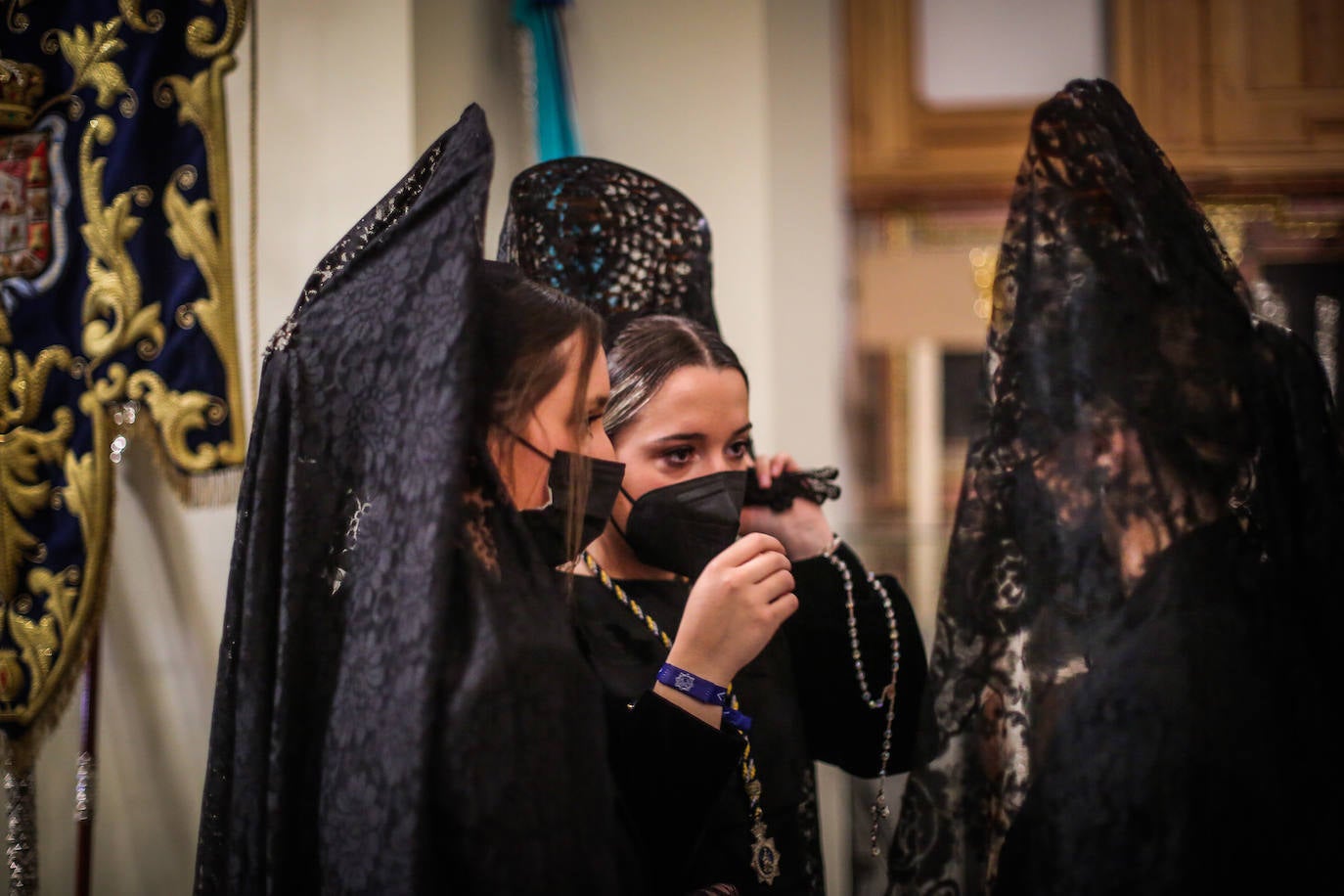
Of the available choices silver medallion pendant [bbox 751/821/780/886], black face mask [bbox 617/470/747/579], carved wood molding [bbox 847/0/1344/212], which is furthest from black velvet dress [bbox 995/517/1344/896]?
carved wood molding [bbox 847/0/1344/212]

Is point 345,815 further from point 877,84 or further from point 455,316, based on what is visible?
point 877,84

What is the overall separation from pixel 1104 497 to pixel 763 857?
0.58m

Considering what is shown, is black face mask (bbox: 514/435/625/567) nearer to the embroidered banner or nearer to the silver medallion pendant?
the silver medallion pendant

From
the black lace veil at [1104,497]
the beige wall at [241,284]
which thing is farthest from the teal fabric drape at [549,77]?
the black lace veil at [1104,497]

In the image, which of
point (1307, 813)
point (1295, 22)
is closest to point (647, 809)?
point (1307, 813)

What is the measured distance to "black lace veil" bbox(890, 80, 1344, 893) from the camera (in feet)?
3.46

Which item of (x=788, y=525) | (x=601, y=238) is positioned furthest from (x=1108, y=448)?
(x=601, y=238)

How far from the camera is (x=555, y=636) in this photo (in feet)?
3.23

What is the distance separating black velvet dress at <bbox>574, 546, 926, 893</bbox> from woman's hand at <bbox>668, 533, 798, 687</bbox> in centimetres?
6

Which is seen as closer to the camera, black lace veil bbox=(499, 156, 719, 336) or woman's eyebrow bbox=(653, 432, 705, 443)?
woman's eyebrow bbox=(653, 432, 705, 443)

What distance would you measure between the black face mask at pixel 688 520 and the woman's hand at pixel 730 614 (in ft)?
0.43

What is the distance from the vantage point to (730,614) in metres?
1.10

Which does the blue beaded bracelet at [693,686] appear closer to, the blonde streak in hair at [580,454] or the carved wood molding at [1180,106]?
the blonde streak in hair at [580,454]

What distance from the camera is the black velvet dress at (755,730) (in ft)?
3.47
